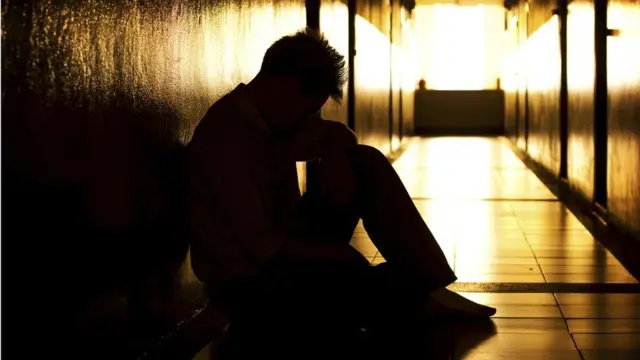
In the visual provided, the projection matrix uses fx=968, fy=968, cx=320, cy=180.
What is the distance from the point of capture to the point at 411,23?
61.0ft

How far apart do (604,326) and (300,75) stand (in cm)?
144

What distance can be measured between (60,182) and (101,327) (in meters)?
0.42

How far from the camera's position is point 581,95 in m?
7.09

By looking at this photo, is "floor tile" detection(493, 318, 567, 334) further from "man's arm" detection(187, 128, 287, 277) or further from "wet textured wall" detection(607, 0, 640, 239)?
"wet textured wall" detection(607, 0, 640, 239)

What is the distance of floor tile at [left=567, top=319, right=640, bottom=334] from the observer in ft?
10.2

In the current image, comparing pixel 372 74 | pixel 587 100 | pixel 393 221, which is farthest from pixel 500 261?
pixel 372 74

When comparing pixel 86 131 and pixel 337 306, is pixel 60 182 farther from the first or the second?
pixel 337 306

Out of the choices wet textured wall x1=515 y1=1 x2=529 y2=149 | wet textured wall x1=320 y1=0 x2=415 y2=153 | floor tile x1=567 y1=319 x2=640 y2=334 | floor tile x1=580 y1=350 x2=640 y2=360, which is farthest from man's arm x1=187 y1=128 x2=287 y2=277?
wet textured wall x1=515 y1=1 x2=529 y2=149

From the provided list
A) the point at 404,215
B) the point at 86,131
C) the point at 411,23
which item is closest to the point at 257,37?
the point at 404,215

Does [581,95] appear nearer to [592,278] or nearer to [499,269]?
[499,269]

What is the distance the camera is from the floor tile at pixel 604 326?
10.2ft

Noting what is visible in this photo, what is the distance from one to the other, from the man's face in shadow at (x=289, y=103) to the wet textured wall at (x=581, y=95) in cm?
426

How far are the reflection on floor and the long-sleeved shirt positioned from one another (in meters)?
0.46

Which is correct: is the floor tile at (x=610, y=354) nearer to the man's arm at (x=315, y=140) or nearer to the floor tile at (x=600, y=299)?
the floor tile at (x=600, y=299)
